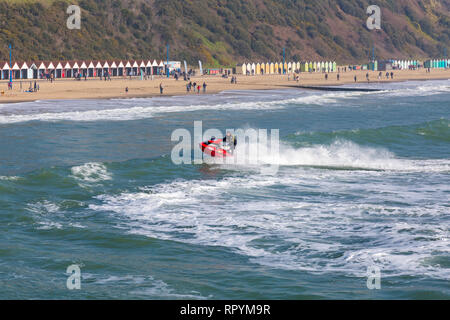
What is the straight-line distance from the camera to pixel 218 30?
131 meters

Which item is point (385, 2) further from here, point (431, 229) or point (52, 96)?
point (431, 229)

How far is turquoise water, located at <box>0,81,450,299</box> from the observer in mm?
16047

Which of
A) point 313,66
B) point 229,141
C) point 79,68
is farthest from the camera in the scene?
point 313,66

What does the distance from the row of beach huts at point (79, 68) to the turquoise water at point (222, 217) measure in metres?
46.4

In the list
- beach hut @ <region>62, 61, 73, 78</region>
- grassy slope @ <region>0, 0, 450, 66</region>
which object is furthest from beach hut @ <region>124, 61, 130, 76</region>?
beach hut @ <region>62, 61, 73, 78</region>

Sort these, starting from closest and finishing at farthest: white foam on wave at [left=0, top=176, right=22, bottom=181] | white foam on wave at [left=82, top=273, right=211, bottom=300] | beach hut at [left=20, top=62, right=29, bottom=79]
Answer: white foam on wave at [left=82, top=273, right=211, bottom=300] → white foam on wave at [left=0, top=176, right=22, bottom=181] → beach hut at [left=20, top=62, right=29, bottom=79]

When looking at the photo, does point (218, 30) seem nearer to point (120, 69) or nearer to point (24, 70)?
point (120, 69)

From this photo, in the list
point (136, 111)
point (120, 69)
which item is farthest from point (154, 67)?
point (136, 111)

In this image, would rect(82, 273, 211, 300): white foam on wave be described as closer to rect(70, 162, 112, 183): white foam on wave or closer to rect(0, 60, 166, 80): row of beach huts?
rect(70, 162, 112, 183): white foam on wave

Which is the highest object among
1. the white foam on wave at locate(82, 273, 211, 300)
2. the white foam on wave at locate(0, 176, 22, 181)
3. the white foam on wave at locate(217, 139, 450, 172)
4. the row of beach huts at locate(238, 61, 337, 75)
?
the row of beach huts at locate(238, 61, 337, 75)

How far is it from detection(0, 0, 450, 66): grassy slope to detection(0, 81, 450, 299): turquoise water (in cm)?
6157

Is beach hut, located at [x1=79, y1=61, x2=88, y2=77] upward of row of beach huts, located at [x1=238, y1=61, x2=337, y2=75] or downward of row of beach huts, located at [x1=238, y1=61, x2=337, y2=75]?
downward

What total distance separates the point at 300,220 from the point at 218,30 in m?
113
